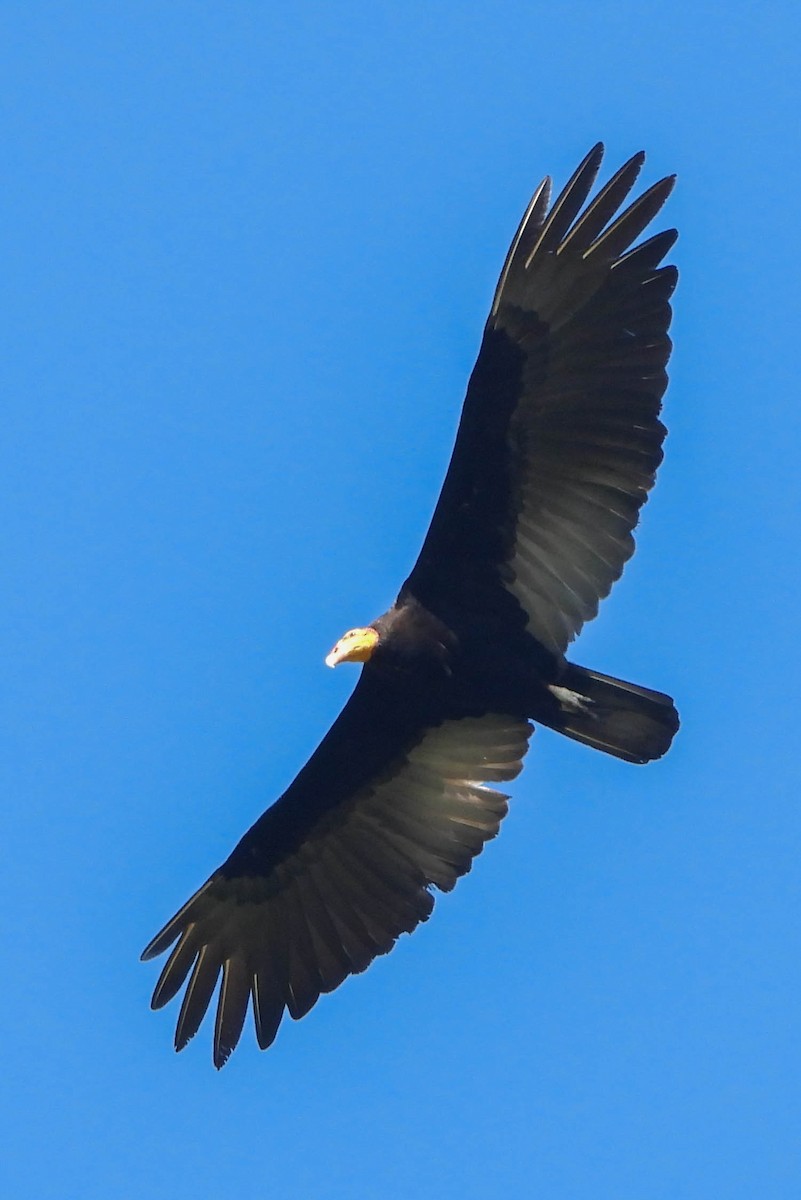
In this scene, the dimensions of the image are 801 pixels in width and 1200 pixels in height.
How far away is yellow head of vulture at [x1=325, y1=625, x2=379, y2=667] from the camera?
38.9ft

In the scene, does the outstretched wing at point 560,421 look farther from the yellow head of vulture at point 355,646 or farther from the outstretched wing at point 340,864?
the outstretched wing at point 340,864

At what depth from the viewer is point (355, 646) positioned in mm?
11859

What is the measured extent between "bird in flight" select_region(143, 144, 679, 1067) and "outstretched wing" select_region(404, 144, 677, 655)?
11mm

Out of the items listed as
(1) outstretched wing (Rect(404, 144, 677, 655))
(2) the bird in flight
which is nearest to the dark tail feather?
(2) the bird in flight

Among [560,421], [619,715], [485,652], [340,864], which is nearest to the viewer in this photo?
[560,421]

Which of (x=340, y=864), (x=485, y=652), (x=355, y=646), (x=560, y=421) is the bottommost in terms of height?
(x=340, y=864)

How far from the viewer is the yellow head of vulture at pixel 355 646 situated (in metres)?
11.9

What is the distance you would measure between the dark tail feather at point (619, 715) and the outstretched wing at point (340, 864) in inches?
31.1

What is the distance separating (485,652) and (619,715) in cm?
84

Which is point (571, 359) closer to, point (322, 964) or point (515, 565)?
point (515, 565)

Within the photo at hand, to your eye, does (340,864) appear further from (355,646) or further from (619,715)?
(619,715)

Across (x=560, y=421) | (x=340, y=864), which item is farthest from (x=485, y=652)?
(x=340, y=864)

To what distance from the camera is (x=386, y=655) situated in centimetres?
1196

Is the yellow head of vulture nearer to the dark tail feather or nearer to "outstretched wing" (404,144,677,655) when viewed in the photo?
"outstretched wing" (404,144,677,655)
